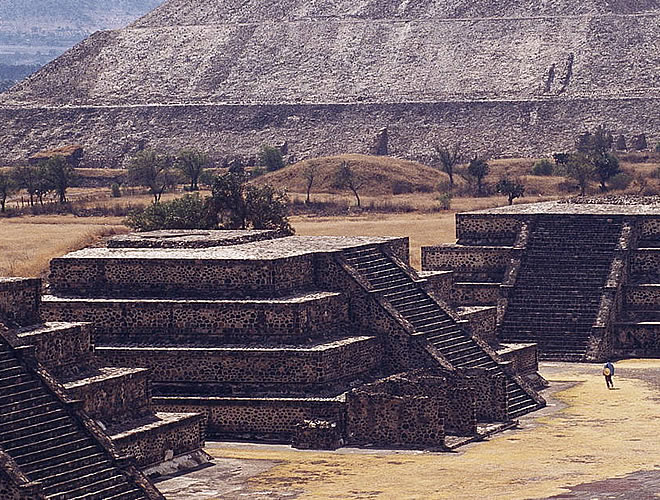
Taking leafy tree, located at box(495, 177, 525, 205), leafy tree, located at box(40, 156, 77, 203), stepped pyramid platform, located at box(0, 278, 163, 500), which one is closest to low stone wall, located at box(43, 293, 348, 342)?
stepped pyramid platform, located at box(0, 278, 163, 500)

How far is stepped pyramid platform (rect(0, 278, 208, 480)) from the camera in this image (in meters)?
38.3

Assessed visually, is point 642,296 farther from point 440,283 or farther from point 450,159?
point 450,159

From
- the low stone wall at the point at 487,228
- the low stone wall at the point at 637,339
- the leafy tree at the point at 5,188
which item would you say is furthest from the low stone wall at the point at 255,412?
the leafy tree at the point at 5,188

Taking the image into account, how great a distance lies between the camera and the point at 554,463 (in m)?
40.0

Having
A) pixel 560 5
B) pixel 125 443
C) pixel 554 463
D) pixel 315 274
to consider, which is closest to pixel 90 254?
pixel 315 274

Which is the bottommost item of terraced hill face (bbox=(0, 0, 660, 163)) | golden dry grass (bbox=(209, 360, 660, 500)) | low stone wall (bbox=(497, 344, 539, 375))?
golden dry grass (bbox=(209, 360, 660, 500))

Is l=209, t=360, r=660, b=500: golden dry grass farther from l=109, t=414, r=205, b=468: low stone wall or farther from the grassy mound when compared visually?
the grassy mound

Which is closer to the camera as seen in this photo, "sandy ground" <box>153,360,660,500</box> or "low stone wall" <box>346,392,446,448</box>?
"sandy ground" <box>153,360,660,500</box>

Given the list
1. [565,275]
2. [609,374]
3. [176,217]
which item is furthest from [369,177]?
[609,374]

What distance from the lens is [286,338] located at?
44062 mm

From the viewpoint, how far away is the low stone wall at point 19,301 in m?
38.7

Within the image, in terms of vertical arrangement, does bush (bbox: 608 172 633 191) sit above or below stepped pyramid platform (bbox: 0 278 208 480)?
above

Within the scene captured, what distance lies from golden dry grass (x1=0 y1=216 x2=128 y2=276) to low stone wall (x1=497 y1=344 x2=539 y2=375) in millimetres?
24557

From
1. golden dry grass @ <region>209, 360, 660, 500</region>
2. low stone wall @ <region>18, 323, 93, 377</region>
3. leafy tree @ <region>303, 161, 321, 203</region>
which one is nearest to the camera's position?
golden dry grass @ <region>209, 360, 660, 500</region>
